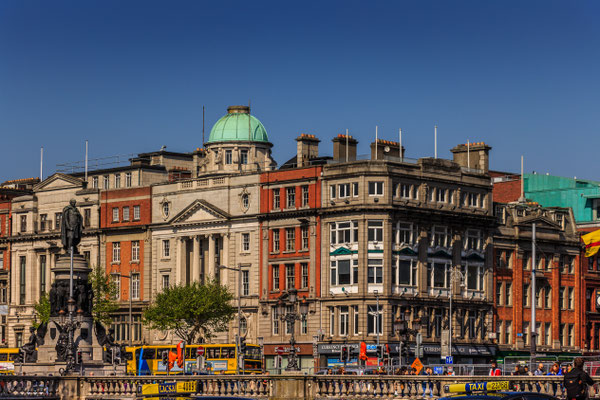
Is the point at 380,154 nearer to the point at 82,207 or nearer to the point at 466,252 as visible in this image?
the point at 466,252

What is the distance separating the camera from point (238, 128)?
124875 mm

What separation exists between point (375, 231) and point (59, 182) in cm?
3597

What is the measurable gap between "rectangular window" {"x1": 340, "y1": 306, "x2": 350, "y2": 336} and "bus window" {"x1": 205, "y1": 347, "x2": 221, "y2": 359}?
1130 centimetres

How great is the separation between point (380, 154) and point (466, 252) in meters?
10.3

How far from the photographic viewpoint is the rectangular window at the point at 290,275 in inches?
4518

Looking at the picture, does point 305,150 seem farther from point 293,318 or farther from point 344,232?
point 293,318

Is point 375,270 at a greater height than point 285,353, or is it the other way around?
point 375,270

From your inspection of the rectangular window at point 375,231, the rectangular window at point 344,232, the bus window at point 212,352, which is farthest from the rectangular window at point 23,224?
the rectangular window at point 375,231

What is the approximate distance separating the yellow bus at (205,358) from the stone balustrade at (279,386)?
2835 cm

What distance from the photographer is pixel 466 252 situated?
385ft

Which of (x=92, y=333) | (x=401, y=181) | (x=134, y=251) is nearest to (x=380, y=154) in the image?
(x=401, y=181)

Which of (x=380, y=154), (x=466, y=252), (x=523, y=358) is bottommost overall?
(x=523, y=358)

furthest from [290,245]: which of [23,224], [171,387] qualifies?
[171,387]

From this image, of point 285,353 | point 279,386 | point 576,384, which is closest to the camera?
point 576,384
